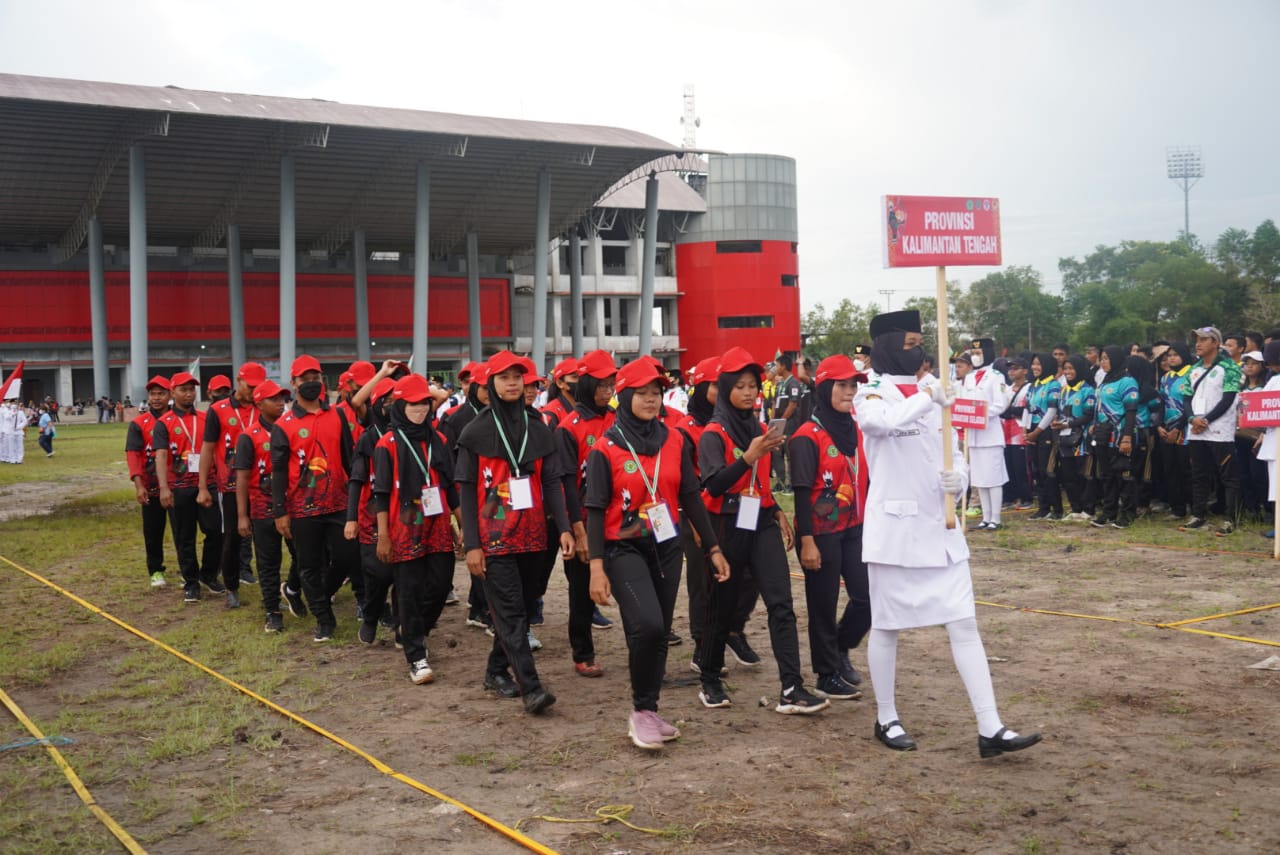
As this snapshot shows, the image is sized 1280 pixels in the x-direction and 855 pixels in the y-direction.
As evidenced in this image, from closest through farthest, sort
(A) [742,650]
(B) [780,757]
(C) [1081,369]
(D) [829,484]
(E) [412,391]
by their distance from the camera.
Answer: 1. (B) [780,757]
2. (D) [829,484]
3. (A) [742,650]
4. (E) [412,391]
5. (C) [1081,369]

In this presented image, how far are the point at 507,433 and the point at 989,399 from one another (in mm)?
8331

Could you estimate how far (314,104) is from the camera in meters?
44.3

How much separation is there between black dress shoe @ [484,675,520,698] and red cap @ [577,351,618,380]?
184cm

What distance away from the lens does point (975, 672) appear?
190 inches

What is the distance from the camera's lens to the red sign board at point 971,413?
11922mm

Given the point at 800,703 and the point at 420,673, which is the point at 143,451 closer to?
the point at 420,673

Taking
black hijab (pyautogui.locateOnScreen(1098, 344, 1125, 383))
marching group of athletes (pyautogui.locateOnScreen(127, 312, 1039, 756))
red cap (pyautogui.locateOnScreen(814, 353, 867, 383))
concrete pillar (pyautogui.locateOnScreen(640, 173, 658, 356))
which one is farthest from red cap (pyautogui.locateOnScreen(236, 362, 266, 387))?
concrete pillar (pyautogui.locateOnScreen(640, 173, 658, 356))

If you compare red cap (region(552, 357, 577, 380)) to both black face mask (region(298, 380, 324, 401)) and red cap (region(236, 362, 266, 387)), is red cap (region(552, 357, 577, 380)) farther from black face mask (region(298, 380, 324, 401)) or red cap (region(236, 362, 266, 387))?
red cap (region(236, 362, 266, 387))

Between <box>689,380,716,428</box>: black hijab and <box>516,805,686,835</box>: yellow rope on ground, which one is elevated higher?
<box>689,380,716,428</box>: black hijab

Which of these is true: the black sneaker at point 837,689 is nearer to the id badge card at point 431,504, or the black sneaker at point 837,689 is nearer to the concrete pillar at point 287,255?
the id badge card at point 431,504

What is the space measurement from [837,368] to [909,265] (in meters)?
0.79

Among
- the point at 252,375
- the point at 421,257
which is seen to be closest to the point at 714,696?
the point at 252,375

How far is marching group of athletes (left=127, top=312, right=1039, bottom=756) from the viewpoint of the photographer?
5.05 meters

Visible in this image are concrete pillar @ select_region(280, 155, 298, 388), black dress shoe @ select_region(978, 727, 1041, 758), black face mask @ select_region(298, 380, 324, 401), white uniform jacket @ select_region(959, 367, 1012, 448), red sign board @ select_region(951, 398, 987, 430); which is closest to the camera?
black dress shoe @ select_region(978, 727, 1041, 758)
